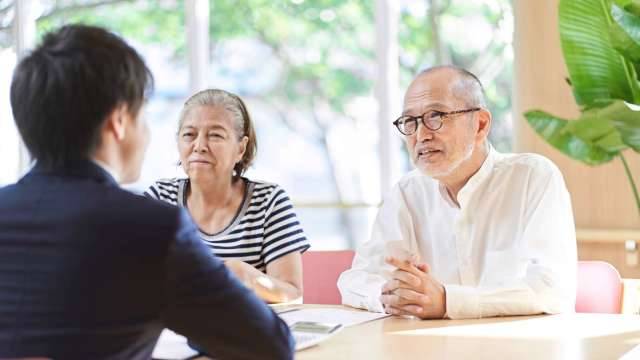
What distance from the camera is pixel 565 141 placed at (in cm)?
315

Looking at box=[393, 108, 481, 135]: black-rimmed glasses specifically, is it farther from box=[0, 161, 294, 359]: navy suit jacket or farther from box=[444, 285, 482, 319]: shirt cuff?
box=[0, 161, 294, 359]: navy suit jacket

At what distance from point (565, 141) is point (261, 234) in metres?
1.10

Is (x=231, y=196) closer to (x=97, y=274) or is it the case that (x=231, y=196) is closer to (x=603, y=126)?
(x=603, y=126)

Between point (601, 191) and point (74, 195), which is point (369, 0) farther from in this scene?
point (74, 195)

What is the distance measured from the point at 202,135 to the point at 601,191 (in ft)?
6.90

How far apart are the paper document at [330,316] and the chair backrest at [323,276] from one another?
0.37 metres

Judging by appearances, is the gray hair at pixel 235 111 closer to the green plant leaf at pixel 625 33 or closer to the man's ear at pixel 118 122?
the green plant leaf at pixel 625 33

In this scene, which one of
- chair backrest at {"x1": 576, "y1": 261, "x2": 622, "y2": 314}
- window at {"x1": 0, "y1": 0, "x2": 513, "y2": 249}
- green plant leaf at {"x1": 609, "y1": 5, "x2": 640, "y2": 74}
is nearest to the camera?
chair backrest at {"x1": 576, "y1": 261, "x2": 622, "y2": 314}

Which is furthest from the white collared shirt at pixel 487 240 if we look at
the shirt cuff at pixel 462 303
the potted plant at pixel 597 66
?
the potted plant at pixel 597 66

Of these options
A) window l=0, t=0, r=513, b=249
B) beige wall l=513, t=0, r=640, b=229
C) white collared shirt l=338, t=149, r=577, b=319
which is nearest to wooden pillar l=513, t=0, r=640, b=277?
beige wall l=513, t=0, r=640, b=229

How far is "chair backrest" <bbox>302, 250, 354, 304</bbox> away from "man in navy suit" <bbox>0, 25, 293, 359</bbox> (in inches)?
54.0

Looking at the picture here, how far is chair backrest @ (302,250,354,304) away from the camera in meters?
2.73

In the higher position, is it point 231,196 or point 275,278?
point 231,196

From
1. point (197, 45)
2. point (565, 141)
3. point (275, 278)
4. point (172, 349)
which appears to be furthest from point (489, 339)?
point (197, 45)
